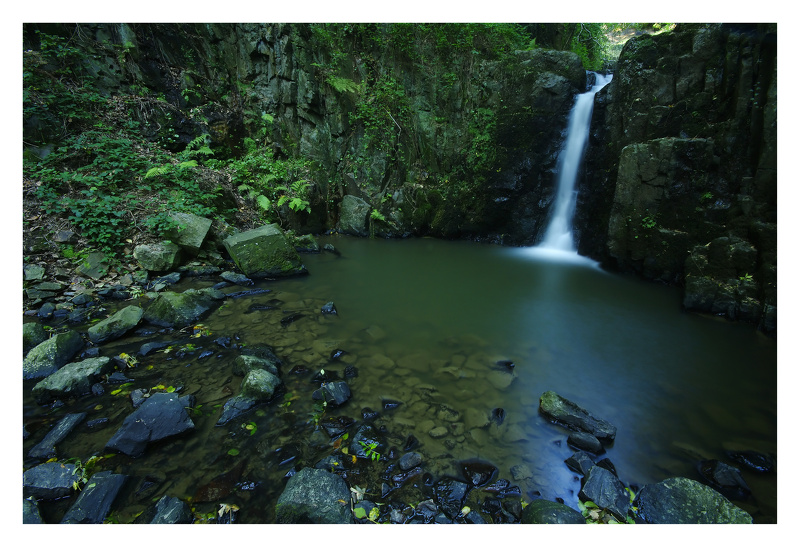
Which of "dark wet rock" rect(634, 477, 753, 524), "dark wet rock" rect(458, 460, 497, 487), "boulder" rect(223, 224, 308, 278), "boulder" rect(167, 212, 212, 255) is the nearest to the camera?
"dark wet rock" rect(634, 477, 753, 524)

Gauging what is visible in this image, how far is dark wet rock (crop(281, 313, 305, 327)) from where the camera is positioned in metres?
4.76

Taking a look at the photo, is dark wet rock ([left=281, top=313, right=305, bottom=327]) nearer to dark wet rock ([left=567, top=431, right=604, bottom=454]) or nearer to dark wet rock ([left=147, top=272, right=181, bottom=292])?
dark wet rock ([left=147, top=272, right=181, bottom=292])

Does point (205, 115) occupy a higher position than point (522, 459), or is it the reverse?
point (205, 115)

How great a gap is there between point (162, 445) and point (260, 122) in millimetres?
10723

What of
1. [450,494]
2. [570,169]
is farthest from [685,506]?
[570,169]

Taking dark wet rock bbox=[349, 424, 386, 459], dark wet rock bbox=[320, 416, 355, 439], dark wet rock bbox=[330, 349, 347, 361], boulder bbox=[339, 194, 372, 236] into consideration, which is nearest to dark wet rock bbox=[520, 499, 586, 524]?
dark wet rock bbox=[349, 424, 386, 459]

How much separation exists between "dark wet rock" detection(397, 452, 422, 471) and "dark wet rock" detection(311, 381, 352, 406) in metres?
0.88

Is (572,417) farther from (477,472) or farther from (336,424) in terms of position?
(336,424)

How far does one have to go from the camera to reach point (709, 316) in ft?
17.4

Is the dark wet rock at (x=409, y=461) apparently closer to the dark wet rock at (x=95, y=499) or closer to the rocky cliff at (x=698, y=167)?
the dark wet rock at (x=95, y=499)

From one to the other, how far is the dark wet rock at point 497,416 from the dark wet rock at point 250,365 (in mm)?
2278

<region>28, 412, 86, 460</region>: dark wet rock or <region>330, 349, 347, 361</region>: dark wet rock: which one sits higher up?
Result: <region>28, 412, 86, 460</region>: dark wet rock

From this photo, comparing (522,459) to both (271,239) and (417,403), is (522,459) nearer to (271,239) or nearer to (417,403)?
(417,403)
